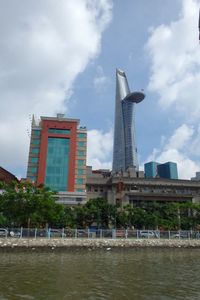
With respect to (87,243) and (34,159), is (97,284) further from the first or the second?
(34,159)

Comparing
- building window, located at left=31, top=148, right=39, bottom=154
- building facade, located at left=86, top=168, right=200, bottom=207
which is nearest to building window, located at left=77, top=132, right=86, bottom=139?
building facade, located at left=86, top=168, right=200, bottom=207

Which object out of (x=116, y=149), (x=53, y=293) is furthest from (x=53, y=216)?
(x=116, y=149)

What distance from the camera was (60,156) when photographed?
97188 millimetres

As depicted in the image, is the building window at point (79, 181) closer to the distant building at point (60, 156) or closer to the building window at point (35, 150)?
the distant building at point (60, 156)

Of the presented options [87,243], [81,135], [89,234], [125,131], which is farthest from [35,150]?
[125,131]

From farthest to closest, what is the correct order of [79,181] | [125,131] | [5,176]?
[125,131], [79,181], [5,176]

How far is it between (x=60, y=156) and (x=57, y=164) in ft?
8.82

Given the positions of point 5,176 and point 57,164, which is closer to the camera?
point 5,176

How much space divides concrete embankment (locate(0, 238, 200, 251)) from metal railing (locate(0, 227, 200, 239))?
132 cm

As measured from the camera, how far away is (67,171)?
313 feet

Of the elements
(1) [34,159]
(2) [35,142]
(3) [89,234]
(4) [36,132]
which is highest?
(4) [36,132]

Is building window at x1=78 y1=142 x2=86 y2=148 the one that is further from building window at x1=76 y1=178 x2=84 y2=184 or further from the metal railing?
the metal railing

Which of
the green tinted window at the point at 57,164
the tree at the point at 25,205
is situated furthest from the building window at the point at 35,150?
the tree at the point at 25,205

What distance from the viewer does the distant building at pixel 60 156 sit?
93.8m
